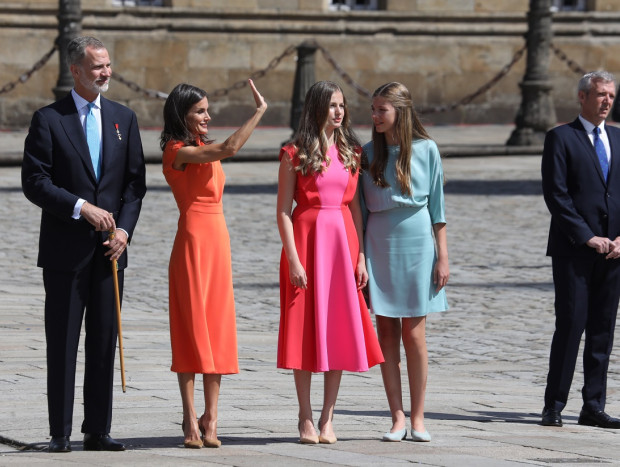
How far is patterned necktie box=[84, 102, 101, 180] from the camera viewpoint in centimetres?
633

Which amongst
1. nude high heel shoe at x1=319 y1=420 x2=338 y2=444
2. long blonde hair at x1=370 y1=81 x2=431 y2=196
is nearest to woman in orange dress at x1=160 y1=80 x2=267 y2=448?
nude high heel shoe at x1=319 y1=420 x2=338 y2=444

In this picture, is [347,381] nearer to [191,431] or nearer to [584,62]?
[191,431]

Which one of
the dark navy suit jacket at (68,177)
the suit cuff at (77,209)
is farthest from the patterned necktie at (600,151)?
the suit cuff at (77,209)

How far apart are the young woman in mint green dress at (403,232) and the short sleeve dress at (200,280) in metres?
0.66

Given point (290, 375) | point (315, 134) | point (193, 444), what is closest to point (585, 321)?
point (315, 134)

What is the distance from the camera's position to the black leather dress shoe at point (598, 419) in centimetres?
725

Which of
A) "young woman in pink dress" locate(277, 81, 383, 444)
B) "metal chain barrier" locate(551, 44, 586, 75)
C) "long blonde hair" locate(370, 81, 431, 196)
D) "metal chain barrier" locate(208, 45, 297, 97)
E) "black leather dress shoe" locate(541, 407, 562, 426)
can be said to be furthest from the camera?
"metal chain barrier" locate(551, 44, 586, 75)

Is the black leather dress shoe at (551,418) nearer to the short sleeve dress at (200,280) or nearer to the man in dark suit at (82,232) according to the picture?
the short sleeve dress at (200,280)

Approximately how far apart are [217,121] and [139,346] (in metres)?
17.5

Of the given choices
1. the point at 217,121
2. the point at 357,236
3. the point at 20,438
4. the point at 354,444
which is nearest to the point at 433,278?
the point at 357,236

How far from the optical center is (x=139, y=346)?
9.25m

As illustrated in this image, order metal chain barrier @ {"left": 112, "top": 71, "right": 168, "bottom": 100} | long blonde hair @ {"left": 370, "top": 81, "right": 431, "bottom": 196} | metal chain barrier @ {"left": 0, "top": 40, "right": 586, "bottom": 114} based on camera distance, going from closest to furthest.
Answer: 1. long blonde hair @ {"left": 370, "top": 81, "right": 431, "bottom": 196}
2. metal chain barrier @ {"left": 112, "top": 71, "right": 168, "bottom": 100}
3. metal chain barrier @ {"left": 0, "top": 40, "right": 586, "bottom": 114}

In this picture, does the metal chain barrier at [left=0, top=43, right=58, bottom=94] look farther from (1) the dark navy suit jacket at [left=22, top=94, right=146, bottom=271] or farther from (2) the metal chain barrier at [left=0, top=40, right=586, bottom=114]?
(1) the dark navy suit jacket at [left=22, top=94, right=146, bottom=271]

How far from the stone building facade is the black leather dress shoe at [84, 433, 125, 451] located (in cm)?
1915
